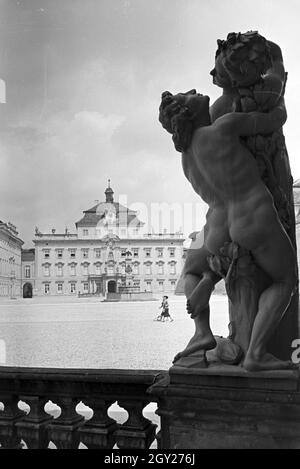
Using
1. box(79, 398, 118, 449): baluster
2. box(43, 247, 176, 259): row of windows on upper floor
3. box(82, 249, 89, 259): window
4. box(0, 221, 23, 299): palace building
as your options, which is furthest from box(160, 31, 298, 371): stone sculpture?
box(82, 249, 89, 259): window

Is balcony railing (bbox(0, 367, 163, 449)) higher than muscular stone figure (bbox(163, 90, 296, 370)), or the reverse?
muscular stone figure (bbox(163, 90, 296, 370))

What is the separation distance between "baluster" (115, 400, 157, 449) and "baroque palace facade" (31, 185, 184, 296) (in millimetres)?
11350

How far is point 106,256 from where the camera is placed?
86.6 ft

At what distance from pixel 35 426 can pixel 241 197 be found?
39.3 inches

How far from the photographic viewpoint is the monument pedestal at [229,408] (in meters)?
1.25

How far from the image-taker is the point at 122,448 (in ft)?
5.04

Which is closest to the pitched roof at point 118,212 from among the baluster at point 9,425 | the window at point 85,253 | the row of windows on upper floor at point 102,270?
the row of windows on upper floor at point 102,270

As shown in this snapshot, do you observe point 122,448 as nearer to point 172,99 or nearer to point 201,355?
point 201,355

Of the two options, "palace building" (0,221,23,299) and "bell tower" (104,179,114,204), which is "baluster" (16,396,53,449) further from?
"bell tower" (104,179,114,204)

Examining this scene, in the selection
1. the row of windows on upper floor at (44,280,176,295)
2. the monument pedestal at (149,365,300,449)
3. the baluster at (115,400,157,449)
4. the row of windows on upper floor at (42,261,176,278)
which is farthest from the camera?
the row of windows on upper floor at (42,261,176,278)

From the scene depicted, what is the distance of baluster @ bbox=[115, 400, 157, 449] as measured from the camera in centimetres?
153

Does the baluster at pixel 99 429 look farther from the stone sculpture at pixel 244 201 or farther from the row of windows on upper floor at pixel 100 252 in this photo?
the row of windows on upper floor at pixel 100 252

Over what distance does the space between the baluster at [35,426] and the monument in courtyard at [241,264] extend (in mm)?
452
